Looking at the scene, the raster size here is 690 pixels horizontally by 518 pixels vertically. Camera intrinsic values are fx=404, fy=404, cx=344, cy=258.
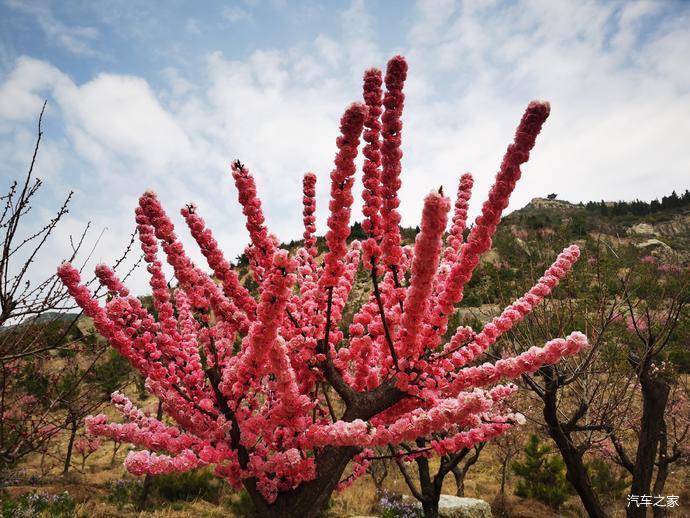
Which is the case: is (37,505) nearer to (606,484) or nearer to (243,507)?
Answer: (243,507)

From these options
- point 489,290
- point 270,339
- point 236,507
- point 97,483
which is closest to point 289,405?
point 270,339

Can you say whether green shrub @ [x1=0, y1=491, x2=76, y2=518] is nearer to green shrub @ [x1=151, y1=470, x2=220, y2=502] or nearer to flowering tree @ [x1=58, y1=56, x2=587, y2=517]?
green shrub @ [x1=151, y1=470, x2=220, y2=502]

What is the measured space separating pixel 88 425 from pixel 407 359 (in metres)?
2.18

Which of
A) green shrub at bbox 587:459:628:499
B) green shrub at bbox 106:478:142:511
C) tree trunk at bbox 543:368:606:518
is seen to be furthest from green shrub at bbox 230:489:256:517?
green shrub at bbox 587:459:628:499

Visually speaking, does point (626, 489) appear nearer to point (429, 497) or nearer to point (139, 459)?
point (429, 497)

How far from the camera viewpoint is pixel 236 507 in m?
11.4

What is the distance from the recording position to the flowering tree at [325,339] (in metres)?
2.11

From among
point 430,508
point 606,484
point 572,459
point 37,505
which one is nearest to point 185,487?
point 37,505

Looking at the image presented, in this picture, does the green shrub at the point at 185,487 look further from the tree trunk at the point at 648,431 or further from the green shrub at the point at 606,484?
the green shrub at the point at 606,484

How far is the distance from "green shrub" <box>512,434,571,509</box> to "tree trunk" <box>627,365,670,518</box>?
7.51 m

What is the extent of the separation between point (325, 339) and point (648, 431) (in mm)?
5050

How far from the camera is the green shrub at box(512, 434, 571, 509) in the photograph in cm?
1163

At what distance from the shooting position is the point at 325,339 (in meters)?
2.87

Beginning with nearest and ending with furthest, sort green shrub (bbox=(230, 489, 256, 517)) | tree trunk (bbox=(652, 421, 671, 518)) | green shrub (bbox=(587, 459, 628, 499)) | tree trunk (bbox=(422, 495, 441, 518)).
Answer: tree trunk (bbox=(652, 421, 671, 518)) < tree trunk (bbox=(422, 495, 441, 518)) < green shrub (bbox=(230, 489, 256, 517)) < green shrub (bbox=(587, 459, 628, 499))
